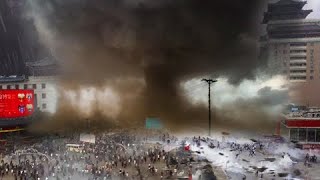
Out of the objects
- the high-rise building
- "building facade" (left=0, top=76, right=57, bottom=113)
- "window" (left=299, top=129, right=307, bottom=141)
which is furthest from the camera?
"building facade" (left=0, top=76, right=57, bottom=113)

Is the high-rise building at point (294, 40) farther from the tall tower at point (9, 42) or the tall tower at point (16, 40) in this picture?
the tall tower at point (9, 42)

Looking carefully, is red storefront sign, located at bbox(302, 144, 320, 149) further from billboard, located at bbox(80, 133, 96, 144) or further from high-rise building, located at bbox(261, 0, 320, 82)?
billboard, located at bbox(80, 133, 96, 144)

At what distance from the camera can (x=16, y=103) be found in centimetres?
2186

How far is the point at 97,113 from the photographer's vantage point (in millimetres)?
21219

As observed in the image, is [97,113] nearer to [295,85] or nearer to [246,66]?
[246,66]

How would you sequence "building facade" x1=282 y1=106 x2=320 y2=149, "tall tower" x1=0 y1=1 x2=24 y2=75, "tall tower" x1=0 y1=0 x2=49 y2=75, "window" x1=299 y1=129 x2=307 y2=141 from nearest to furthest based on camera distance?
"building facade" x1=282 y1=106 x2=320 y2=149 < "window" x1=299 y1=129 x2=307 y2=141 < "tall tower" x1=0 y1=0 x2=49 y2=75 < "tall tower" x1=0 y1=1 x2=24 y2=75

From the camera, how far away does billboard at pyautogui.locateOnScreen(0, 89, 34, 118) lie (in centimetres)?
2169

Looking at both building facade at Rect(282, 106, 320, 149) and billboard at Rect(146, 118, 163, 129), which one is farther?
billboard at Rect(146, 118, 163, 129)

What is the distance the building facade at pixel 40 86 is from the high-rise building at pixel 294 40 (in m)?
11.9

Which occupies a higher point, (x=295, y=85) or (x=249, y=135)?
(x=295, y=85)

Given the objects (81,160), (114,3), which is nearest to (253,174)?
(81,160)

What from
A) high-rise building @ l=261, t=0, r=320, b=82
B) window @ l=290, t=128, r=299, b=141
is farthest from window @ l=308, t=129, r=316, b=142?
high-rise building @ l=261, t=0, r=320, b=82

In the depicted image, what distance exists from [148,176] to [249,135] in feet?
22.8

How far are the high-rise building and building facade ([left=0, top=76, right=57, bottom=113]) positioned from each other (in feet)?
39.2
